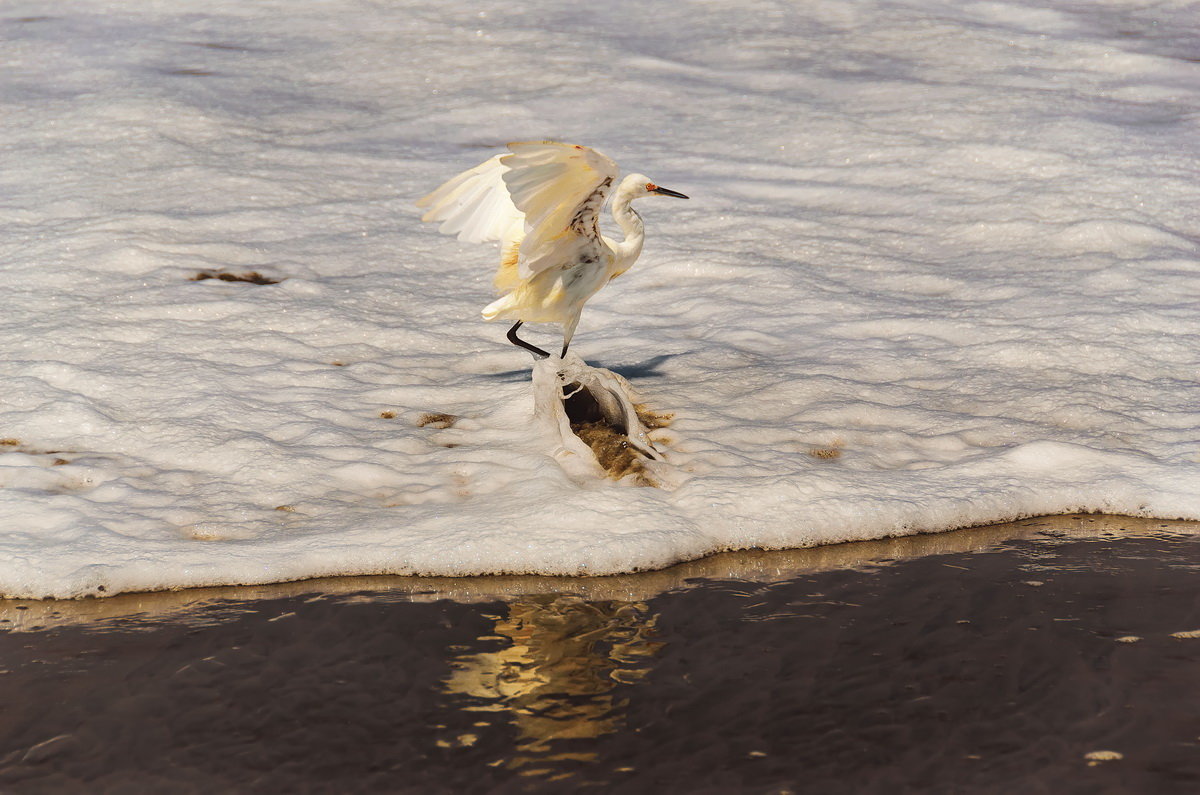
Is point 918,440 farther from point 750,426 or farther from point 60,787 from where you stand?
point 60,787

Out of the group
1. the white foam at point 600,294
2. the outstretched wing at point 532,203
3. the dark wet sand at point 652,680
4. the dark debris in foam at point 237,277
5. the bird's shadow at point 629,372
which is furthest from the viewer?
the dark debris in foam at point 237,277

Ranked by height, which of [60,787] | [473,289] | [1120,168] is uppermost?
[1120,168]

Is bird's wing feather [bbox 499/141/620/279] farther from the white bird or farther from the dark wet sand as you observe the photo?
the dark wet sand

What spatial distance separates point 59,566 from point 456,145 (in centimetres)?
523

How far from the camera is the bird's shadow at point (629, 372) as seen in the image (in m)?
5.37

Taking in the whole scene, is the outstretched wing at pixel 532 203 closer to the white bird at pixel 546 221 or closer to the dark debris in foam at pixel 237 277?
the white bird at pixel 546 221

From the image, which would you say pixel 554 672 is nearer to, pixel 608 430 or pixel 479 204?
pixel 608 430

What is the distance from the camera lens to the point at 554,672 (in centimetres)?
328

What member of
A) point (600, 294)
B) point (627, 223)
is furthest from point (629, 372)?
point (600, 294)

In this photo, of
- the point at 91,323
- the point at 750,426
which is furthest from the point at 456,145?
the point at 750,426

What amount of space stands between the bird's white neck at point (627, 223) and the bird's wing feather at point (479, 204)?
0.44 m

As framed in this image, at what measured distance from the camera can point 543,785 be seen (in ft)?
9.18

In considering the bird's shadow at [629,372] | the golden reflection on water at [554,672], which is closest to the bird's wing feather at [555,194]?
the bird's shadow at [629,372]

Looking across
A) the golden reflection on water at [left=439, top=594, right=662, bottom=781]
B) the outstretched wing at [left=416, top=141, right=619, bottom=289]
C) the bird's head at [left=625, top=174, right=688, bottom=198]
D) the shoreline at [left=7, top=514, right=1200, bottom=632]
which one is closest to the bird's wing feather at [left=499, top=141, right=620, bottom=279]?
the outstretched wing at [left=416, top=141, right=619, bottom=289]
